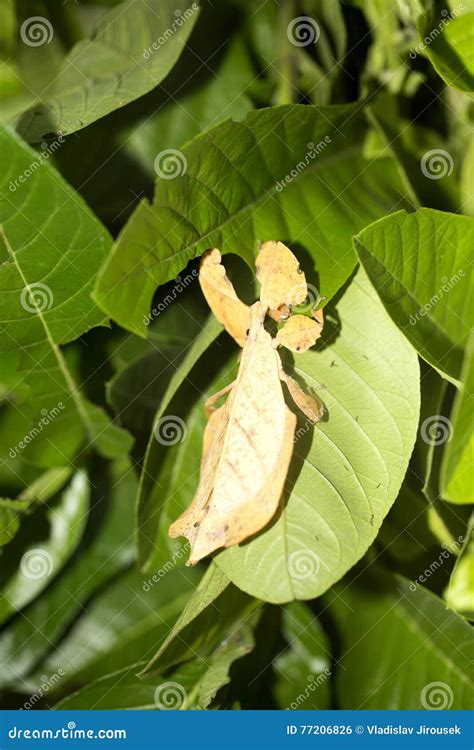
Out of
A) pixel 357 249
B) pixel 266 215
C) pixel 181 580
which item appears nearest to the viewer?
pixel 357 249

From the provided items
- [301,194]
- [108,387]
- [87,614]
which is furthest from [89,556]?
[301,194]

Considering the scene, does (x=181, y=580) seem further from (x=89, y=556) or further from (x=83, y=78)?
(x=83, y=78)

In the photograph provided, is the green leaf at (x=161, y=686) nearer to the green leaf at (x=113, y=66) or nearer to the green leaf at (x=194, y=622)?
the green leaf at (x=194, y=622)

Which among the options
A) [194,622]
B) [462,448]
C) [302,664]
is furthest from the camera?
[302,664]

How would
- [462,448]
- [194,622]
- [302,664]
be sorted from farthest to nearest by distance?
[302,664] < [194,622] < [462,448]

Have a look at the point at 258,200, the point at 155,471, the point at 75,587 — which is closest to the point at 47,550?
the point at 75,587

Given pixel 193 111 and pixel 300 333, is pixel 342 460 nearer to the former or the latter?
pixel 300 333
